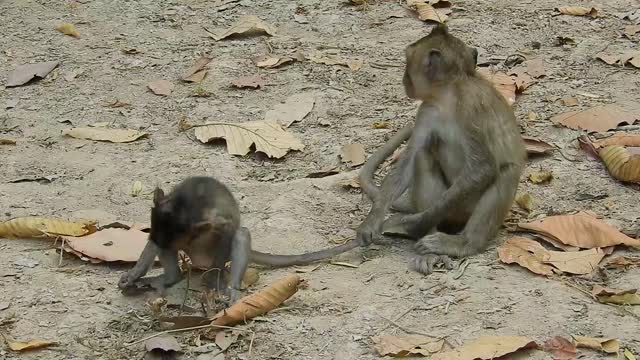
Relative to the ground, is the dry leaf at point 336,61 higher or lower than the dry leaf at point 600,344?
lower

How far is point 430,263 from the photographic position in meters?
5.60

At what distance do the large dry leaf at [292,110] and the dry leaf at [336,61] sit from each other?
565 millimetres

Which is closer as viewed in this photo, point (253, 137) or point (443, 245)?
point (443, 245)

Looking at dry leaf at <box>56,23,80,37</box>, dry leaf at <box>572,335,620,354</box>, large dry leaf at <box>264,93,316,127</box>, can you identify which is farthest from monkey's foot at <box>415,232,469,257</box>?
dry leaf at <box>56,23,80,37</box>

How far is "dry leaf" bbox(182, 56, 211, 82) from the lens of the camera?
8.23m

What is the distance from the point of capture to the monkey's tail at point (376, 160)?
6.42 m

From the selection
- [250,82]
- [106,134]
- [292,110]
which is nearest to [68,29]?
[250,82]

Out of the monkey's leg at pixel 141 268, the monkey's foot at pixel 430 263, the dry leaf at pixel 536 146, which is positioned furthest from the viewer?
the dry leaf at pixel 536 146

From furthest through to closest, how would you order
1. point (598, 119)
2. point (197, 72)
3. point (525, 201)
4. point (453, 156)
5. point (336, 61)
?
point (336, 61), point (197, 72), point (598, 119), point (525, 201), point (453, 156)

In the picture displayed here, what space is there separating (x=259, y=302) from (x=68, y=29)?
4.71m

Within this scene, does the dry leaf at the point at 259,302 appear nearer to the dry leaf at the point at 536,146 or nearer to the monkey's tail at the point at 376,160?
the monkey's tail at the point at 376,160

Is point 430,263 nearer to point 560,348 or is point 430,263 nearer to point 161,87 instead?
point 560,348

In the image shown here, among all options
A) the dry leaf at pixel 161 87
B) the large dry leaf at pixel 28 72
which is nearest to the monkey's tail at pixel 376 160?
the dry leaf at pixel 161 87

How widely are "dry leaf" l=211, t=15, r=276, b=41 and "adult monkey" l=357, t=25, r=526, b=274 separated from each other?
3.14 m
